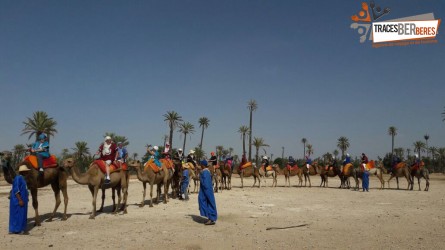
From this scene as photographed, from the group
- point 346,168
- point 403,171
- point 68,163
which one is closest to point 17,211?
point 68,163

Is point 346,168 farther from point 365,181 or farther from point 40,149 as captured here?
point 40,149

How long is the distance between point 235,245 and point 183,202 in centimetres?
805

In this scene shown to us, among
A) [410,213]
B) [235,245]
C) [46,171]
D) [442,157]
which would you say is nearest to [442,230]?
[410,213]

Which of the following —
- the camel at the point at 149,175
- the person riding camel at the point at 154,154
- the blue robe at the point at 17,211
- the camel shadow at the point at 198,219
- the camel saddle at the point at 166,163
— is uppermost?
the person riding camel at the point at 154,154

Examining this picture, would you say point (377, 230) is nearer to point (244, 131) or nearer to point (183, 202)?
point (183, 202)

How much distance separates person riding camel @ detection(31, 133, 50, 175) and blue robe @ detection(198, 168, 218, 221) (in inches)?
202

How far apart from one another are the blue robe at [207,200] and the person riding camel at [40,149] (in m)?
5.14

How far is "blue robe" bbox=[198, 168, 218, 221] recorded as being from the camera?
10211 mm

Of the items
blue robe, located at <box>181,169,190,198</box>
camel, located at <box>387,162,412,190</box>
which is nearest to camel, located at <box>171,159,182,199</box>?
blue robe, located at <box>181,169,190,198</box>

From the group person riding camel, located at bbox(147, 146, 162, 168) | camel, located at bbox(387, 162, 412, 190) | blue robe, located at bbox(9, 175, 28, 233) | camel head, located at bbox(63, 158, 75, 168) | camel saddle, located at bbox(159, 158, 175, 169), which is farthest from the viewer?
camel, located at bbox(387, 162, 412, 190)

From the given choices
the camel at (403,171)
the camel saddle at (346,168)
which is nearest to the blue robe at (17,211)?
the camel saddle at (346,168)

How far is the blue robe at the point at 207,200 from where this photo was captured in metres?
10.2

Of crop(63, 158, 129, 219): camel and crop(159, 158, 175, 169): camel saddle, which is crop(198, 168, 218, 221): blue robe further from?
crop(159, 158, 175, 169): camel saddle

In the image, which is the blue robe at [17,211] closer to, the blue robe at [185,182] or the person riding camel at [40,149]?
the person riding camel at [40,149]
